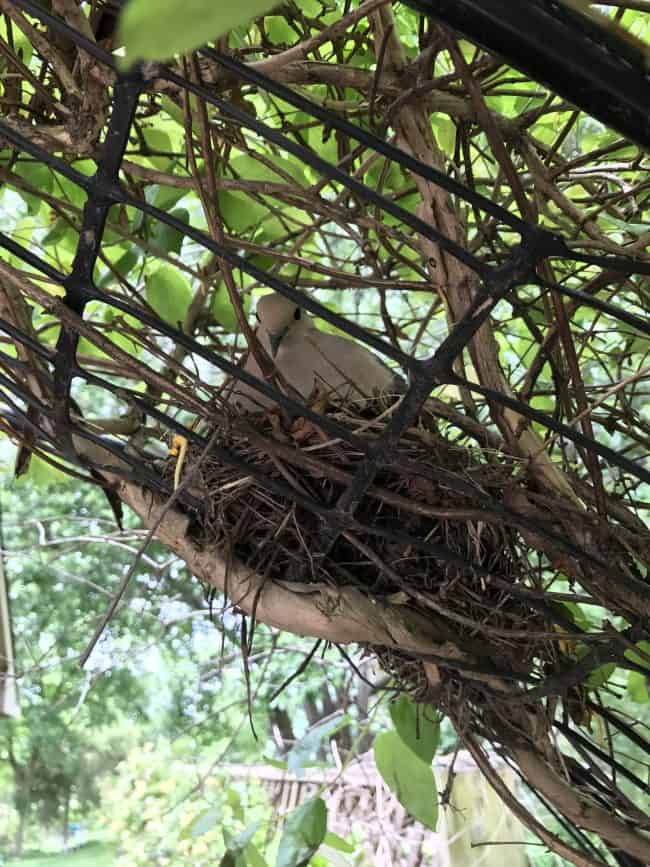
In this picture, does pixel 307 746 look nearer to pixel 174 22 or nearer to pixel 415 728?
pixel 415 728

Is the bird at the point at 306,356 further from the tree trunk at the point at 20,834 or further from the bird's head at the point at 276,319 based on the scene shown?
the tree trunk at the point at 20,834

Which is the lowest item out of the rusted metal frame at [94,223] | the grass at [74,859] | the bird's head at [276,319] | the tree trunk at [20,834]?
the rusted metal frame at [94,223]

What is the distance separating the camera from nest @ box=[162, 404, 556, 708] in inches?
27.9

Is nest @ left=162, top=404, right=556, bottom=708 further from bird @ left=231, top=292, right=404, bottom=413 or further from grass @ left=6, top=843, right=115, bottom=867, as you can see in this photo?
grass @ left=6, top=843, right=115, bottom=867

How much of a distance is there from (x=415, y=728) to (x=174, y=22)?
83 cm

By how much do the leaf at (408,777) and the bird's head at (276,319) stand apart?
0.44 meters

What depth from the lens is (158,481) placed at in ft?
2.36

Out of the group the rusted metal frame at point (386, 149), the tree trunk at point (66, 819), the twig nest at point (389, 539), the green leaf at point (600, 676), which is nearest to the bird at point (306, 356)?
the twig nest at point (389, 539)

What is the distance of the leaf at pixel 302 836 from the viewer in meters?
0.90

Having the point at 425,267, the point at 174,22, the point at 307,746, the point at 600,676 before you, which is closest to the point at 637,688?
the point at 600,676

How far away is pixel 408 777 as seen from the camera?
89 centimetres

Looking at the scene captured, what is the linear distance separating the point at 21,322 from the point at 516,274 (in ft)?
1.34

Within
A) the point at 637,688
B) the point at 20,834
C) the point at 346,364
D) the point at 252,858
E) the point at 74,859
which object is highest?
the point at 20,834

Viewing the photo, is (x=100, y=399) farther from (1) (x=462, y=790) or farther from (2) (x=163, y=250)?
(2) (x=163, y=250)
